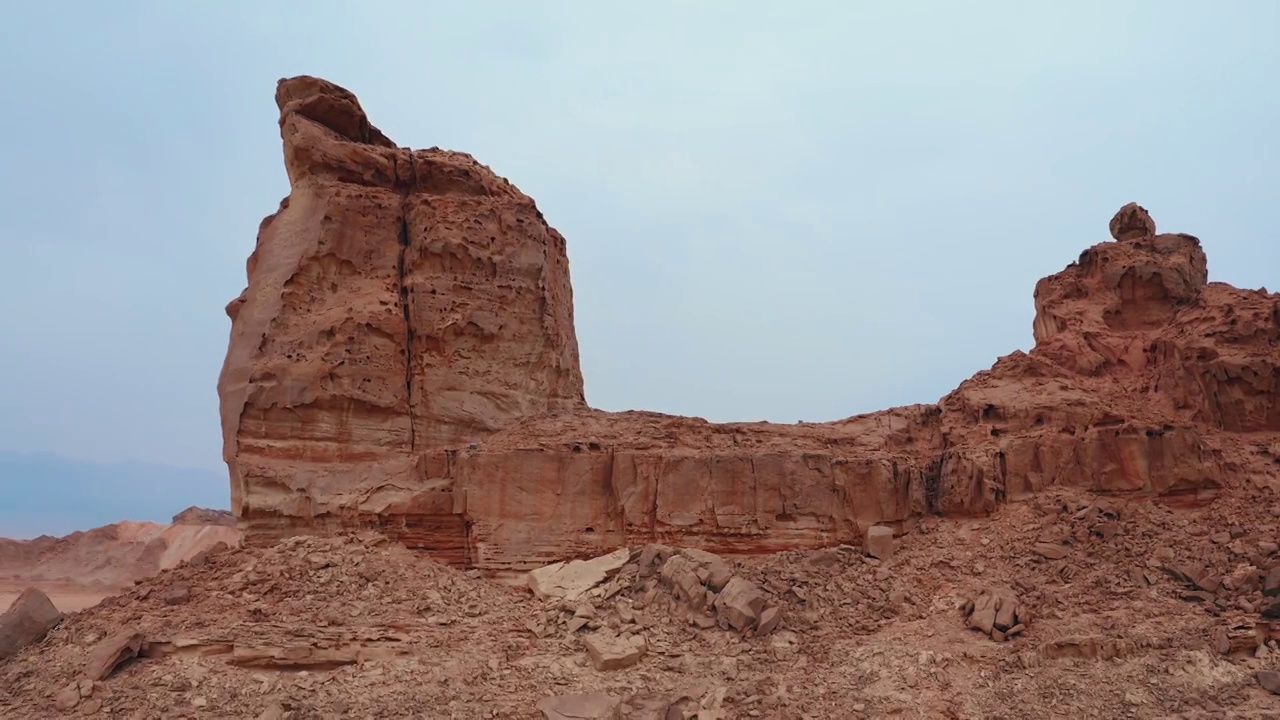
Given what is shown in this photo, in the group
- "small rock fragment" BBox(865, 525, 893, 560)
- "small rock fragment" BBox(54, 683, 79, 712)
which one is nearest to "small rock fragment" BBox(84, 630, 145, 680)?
"small rock fragment" BBox(54, 683, 79, 712)

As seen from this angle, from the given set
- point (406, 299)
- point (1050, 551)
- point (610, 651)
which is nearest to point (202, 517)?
point (406, 299)

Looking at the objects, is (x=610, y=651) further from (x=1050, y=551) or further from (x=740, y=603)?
(x=1050, y=551)

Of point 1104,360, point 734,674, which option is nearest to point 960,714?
point 734,674

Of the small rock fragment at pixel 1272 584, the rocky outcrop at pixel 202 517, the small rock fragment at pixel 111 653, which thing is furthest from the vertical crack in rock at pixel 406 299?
the rocky outcrop at pixel 202 517

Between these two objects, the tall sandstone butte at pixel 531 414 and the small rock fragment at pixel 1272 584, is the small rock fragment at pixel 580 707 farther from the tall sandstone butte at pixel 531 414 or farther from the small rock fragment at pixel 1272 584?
the small rock fragment at pixel 1272 584

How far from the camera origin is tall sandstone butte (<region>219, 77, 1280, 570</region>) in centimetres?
1508

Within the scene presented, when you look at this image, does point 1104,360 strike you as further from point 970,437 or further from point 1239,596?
point 1239,596

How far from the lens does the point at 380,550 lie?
14461mm

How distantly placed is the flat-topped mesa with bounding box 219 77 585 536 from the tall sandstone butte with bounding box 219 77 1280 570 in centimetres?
4

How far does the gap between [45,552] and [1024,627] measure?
4272cm

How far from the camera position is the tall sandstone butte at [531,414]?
15.1m

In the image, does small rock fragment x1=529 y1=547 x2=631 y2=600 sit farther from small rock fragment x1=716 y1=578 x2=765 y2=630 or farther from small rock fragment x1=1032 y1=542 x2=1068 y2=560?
small rock fragment x1=1032 y1=542 x2=1068 y2=560

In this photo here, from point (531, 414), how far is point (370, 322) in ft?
11.3

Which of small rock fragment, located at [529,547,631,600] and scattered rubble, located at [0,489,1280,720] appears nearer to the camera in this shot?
scattered rubble, located at [0,489,1280,720]
